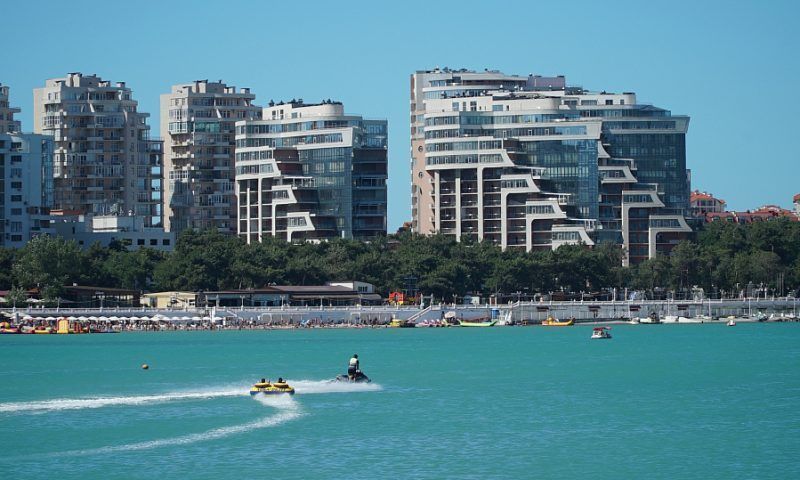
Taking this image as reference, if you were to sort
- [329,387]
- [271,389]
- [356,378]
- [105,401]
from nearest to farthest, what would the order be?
[105,401] < [271,389] < [329,387] < [356,378]

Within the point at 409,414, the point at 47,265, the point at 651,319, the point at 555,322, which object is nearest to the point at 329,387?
the point at 409,414

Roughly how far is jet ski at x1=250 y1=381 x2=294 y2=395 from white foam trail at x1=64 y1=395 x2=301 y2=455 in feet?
8.85

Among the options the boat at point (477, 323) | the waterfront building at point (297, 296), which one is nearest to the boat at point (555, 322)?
the boat at point (477, 323)

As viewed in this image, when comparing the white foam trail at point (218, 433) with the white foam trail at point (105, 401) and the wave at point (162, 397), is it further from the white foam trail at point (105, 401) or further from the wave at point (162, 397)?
the white foam trail at point (105, 401)

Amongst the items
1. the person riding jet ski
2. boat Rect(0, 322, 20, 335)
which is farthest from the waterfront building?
the person riding jet ski

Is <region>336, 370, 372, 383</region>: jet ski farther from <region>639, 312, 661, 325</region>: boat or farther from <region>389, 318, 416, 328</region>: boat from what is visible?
<region>639, 312, 661, 325</region>: boat

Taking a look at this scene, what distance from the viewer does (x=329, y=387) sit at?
95.6 m

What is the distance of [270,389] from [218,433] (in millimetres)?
15429

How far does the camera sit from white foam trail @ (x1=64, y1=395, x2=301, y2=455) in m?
70.8

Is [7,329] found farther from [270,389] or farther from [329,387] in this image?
[270,389]

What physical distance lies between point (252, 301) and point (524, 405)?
96297 millimetres

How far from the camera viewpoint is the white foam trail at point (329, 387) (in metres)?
94.1

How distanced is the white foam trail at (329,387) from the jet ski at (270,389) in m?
2.00

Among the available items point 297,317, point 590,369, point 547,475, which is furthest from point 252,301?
point 547,475
